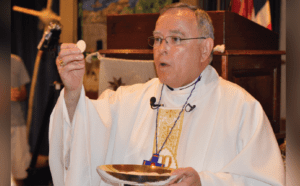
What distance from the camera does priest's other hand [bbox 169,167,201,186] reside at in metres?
1.59

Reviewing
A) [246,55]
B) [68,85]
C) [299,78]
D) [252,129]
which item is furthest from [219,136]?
[299,78]

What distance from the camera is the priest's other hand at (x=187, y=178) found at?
1.59 m

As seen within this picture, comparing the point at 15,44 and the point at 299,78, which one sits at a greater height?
the point at 15,44

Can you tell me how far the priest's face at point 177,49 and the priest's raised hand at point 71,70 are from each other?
0.51 meters

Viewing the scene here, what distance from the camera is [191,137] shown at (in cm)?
204

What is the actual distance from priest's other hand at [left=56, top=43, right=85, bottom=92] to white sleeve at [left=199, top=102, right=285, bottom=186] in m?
0.84

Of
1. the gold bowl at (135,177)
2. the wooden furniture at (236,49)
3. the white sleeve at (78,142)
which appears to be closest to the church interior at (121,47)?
the wooden furniture at (236,49)

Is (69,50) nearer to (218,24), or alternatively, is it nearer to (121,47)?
(218,24)

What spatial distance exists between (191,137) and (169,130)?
170 millimetres

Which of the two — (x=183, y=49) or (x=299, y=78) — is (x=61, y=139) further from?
(x=299, y=78)

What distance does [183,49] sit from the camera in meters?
2.10

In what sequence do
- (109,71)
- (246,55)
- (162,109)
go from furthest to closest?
(109,71)
(246,55)
(162,109)

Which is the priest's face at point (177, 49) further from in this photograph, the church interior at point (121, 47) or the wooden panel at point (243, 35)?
the wooden panel at point (243, 35)

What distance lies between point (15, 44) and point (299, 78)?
6.28 m
